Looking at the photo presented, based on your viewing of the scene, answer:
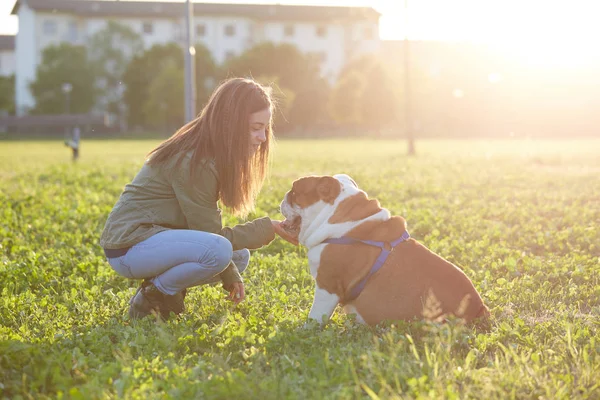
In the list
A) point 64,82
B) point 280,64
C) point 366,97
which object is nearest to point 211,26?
point 280,64

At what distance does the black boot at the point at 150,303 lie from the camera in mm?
4773

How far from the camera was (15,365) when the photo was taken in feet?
12.3

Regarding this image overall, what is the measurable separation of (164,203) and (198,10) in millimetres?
75282

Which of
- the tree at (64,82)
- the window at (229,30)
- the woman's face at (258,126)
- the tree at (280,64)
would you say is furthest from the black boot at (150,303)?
the window at (229,30)

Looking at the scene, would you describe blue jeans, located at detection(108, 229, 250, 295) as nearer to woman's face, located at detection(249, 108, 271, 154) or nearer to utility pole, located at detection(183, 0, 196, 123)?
woman's face, located at detection(249, 108, 271, 154)

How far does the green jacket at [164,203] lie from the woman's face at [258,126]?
374mm

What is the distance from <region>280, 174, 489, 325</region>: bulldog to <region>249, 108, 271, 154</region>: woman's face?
54 centimetres

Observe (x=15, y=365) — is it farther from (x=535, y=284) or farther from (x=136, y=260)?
(x=535, y=284)

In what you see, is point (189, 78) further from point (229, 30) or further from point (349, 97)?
point (229, 30)

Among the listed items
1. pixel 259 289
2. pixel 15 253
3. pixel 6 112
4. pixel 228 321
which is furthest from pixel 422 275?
pixel 6 112

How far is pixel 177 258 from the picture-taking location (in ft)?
15.2

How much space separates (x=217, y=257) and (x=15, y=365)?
1.46 m

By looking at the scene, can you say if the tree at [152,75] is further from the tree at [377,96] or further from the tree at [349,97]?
the tree at [377,96]

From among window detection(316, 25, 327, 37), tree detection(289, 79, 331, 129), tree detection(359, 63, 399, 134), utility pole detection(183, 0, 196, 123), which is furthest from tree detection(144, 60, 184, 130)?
utility pole detection(183, 0, 196, 123)
